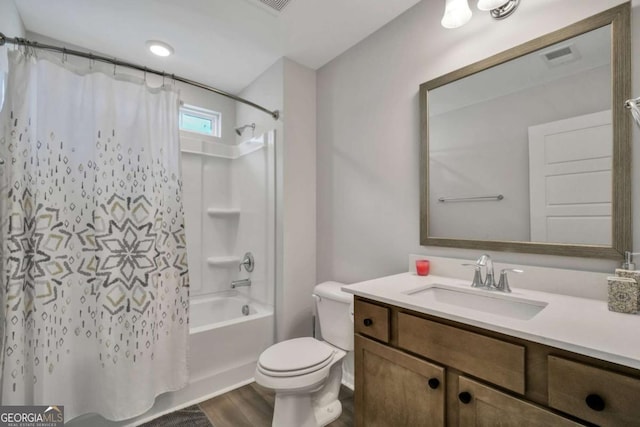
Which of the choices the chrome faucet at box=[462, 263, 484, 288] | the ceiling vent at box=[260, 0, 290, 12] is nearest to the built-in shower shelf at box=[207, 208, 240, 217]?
the ceiling vent at box=[260, 0, 290, 12]

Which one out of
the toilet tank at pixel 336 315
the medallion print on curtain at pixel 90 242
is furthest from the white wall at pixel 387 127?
the medallion print on curtain at pixel 90 242

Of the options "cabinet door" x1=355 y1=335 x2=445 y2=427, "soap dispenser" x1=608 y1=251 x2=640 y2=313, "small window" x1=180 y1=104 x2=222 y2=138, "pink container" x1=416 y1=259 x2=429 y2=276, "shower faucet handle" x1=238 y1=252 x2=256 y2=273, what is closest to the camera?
"soap dispenser" x1=608 y1=251 x2=640 y2=313

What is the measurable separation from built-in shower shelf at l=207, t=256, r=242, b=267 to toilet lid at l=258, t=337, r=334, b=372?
1.32m

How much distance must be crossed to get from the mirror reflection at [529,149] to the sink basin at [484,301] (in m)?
0.29

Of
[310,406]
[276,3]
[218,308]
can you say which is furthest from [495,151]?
[218,308]

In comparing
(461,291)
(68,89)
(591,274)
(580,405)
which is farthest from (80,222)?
(591,274)

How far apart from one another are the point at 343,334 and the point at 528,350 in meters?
1.06

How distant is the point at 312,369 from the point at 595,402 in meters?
1.11

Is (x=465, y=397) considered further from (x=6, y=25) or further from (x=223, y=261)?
(x=6, y=25)

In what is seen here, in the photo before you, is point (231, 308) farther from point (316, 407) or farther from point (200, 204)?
point (316, 407)

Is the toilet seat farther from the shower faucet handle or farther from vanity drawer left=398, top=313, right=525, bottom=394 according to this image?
the shower faucet handle

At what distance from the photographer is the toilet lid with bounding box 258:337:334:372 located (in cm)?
145

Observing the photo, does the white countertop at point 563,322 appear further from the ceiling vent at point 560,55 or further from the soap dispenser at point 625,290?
the ceiling vent at point 560,55

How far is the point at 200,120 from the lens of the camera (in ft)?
9.52
